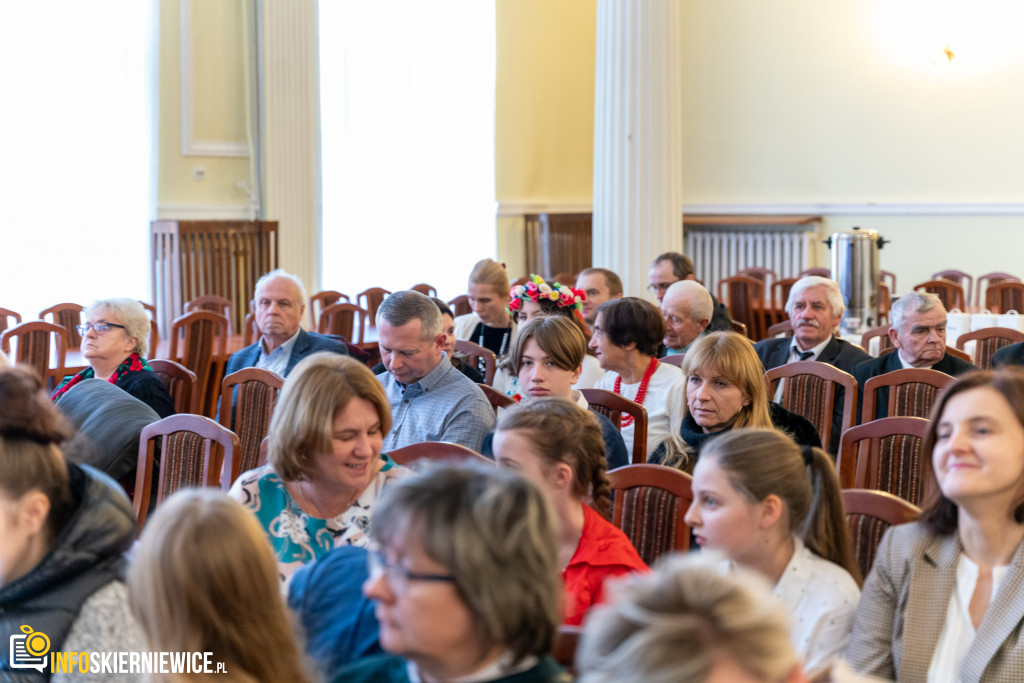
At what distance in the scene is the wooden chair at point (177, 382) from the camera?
4.28 m

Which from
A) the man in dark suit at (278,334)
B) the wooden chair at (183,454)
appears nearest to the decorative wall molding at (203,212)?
the man in dark suit at (278,334)

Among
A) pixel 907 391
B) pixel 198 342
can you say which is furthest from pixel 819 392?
pixel 198 342

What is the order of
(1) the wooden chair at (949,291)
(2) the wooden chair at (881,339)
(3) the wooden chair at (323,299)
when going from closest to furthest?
1. (2) the wooden chair at (881,339)
2. (3) the wooden chair at (323,299)
3. (1) the wooden chair at (949,291)

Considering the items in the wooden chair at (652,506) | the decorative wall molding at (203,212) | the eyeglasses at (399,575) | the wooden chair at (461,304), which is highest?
the decorative wall molding at (203,212)

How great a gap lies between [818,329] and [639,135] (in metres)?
3.31

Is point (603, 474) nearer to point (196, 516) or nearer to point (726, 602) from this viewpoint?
point (196, 516)

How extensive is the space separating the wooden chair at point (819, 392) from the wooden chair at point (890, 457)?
2.61ft

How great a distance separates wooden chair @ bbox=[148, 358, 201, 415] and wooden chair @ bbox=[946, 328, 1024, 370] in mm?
3565

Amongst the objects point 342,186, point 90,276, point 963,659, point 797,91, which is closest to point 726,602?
point 963,659

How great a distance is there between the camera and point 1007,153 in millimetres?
9211

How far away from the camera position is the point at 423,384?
11.5 ft

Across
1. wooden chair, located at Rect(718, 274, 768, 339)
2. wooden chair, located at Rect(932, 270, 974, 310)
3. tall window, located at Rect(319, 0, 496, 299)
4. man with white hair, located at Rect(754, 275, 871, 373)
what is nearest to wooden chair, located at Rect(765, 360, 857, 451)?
man with white hair, located at Rect(754, 275, 871, 373)

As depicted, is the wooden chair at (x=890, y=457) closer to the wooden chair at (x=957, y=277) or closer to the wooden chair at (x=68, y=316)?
the wooden chair at (x=68, y=316)

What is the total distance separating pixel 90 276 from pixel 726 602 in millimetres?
7259
